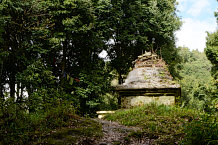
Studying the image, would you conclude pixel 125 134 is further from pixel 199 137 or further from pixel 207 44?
pixel 207 44

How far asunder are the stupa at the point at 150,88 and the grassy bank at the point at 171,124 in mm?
766

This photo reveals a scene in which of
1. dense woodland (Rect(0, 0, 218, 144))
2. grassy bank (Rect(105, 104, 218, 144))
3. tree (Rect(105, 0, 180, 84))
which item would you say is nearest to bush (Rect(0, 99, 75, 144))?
grassy bank (Rect(105, 104, 218, 144))

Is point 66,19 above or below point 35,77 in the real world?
above

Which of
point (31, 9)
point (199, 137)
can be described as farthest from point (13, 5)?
point (199, 137)

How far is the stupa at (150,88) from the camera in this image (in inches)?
363

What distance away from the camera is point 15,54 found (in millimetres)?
14086

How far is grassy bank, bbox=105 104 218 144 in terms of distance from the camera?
3.34 metres

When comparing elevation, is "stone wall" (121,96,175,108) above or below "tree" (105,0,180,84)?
below

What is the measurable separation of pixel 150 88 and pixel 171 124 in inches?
113

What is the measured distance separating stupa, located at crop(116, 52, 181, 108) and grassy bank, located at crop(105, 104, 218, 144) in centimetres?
77

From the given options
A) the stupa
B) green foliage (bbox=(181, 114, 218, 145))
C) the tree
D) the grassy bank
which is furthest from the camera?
the tree

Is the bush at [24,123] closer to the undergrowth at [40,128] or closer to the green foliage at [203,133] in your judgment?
the undergrowth at [40,128]

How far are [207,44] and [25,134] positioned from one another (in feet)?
69.9

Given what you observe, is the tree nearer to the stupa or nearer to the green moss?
the stupa
